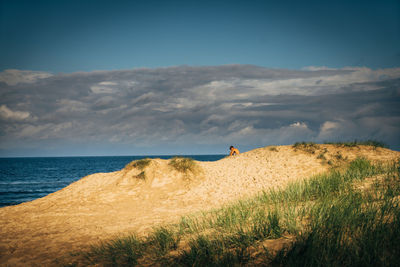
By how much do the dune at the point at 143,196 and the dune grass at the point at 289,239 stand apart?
261 centimetres

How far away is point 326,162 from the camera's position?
1662cm

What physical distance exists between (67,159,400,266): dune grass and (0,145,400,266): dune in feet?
8.58

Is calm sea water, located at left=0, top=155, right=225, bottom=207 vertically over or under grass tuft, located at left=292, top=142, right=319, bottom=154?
under

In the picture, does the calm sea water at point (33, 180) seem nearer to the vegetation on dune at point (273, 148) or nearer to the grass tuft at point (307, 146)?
the vegetation on dune at point (273, 148)

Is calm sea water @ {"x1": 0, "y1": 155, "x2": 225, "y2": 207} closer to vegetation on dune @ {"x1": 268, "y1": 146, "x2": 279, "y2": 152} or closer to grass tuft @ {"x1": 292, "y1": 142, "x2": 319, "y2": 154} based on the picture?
vegetation on dune @ {"x1": 268, "y1": 146, "x2": 279, "y2": 152}

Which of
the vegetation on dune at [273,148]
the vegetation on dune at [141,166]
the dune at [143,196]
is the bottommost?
the dune at [143,196]

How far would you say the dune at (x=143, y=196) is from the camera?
8998 mm

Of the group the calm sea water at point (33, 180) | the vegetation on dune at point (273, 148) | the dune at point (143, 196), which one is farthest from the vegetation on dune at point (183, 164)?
the calm sea water at point (33, 180)

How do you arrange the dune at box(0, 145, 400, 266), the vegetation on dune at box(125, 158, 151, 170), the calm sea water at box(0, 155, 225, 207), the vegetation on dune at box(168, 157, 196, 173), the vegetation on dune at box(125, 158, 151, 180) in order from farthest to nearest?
the calm sea water at box(0, 155, 225, 207) < the vegetation on dune at box(125, 158, 151, 170) < the vegetation on dune at box(168, 157, 196, 173) < the vegetation on dune at box(125, 158, 151, 180) < the dune at box(0, 145, 400, 266)

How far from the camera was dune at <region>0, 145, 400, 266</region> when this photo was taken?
9.00 metres

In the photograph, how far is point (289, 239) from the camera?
4793mm

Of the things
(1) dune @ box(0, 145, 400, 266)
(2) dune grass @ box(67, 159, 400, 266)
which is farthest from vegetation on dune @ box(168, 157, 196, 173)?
(2) dune grass @ box(67, 159, 400, 266)

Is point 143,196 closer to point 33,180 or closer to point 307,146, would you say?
point 307,146

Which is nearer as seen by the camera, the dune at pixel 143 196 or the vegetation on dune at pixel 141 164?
the dune at pixel 143 196
